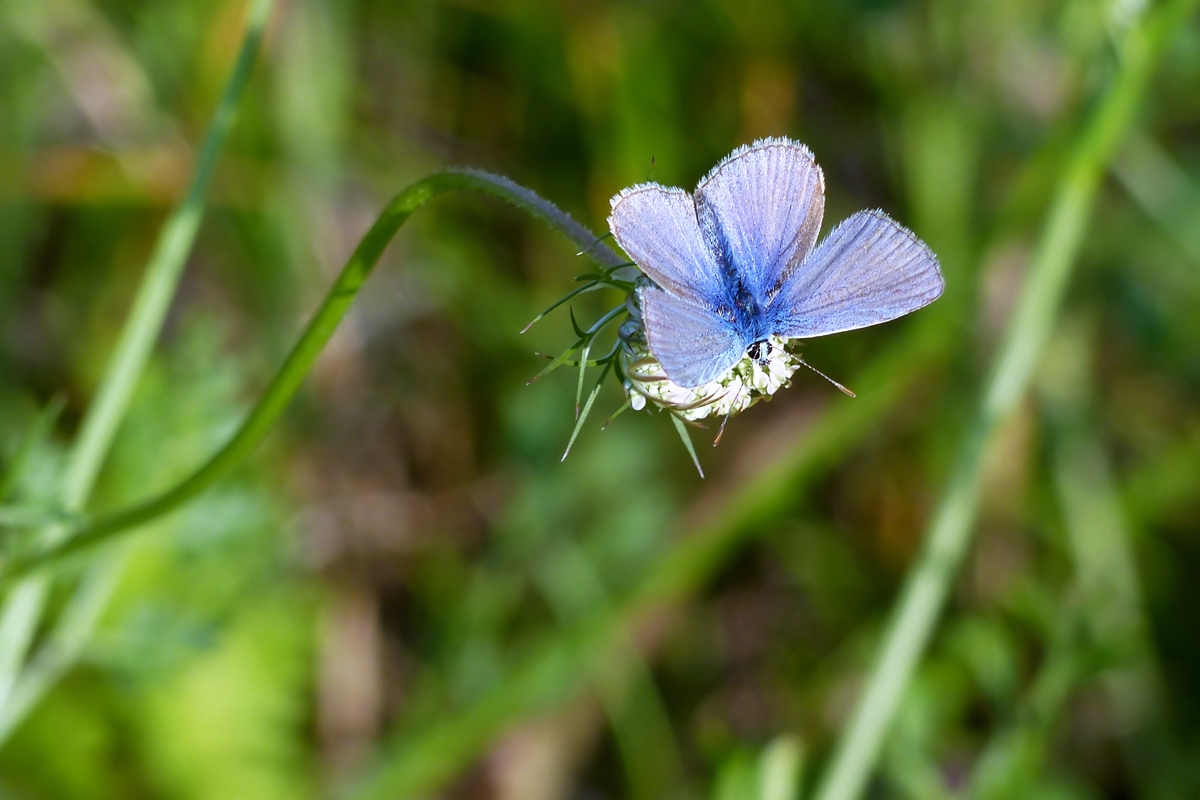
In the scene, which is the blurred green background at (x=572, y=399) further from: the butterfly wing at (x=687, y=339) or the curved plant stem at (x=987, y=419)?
the butterfly wing at (x=687, y=339)

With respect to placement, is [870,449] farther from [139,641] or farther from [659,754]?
[139,641]

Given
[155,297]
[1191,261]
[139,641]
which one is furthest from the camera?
[1191,261]

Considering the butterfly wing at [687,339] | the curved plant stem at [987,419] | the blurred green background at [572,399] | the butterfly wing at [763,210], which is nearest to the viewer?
the butterfly wing at [687,339]

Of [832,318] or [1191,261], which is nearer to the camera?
[832,318]

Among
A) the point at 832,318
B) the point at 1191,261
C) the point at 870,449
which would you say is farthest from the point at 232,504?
the point at 1191,261

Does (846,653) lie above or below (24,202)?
below

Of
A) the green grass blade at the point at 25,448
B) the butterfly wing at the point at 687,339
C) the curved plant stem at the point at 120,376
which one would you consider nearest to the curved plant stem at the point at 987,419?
the butterfly wing at the point at 687,339

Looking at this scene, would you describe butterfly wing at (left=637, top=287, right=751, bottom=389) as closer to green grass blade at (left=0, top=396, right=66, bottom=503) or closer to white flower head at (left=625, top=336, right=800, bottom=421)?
white flower head at (left=625, top=336, right=800, bottom=421)
